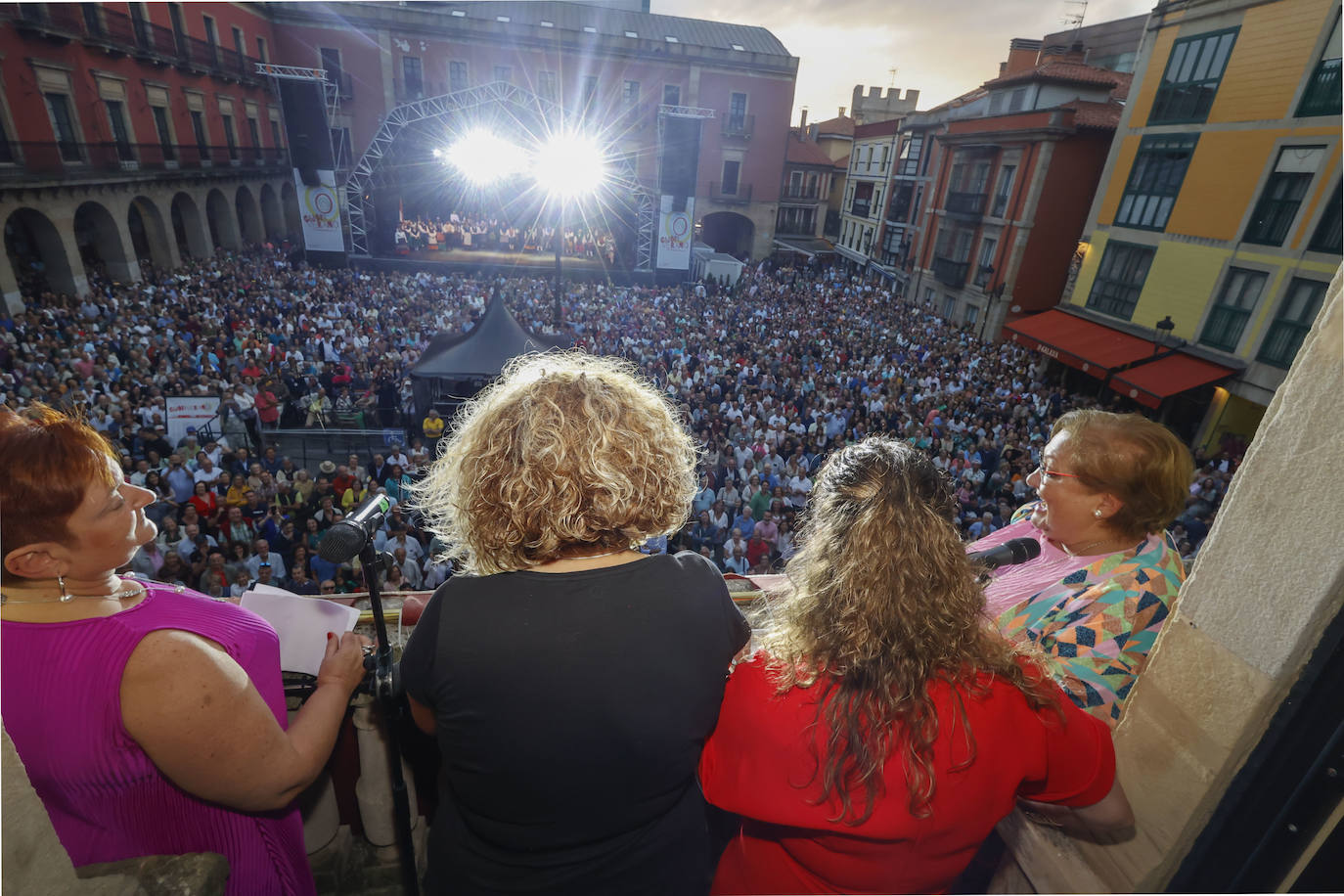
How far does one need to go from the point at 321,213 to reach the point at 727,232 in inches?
851

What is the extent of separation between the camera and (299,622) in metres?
1.84

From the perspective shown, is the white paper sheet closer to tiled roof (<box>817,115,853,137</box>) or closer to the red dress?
the red dress

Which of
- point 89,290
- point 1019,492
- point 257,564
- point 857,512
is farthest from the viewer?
point 89,290

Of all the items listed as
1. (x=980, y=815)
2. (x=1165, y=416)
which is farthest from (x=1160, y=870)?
(x=1165, y=416)

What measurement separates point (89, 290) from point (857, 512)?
79.8ft

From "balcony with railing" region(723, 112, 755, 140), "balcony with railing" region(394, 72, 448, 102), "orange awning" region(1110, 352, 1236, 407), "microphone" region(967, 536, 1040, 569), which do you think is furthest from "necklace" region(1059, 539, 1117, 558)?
"balcony with railing" region(394, 72, 448, 102)

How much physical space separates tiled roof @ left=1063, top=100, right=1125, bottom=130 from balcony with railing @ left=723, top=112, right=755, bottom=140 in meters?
15.7

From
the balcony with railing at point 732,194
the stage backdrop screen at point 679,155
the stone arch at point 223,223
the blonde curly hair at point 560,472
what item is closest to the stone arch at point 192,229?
the stone arch at point 223,223

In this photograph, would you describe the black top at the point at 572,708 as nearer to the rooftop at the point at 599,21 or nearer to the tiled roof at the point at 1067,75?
the tiled roof at the point at 1067,75

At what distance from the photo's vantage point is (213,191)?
983 inches

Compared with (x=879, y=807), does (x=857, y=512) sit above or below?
above

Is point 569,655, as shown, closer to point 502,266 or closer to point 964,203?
point 964,203

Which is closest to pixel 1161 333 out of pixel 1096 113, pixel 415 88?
pixel 1096 113

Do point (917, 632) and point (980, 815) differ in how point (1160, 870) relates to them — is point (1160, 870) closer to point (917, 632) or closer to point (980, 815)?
point (980, 815)
